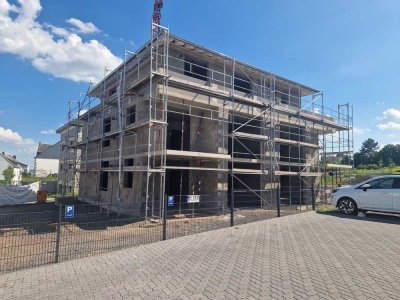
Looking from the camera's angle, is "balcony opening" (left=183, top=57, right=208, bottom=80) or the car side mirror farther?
"balcony opening" (left=183, top=57, right=208, bottom=80)

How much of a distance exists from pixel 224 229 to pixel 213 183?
493 centimetres

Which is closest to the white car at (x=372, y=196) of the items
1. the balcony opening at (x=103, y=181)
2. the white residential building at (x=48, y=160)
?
the balcony opening at (x=103, y=181)

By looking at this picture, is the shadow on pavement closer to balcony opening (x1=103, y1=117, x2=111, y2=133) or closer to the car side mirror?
the car side mirror

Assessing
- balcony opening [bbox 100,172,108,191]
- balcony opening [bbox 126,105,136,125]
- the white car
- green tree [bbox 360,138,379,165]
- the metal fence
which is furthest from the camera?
green tree [bbox 360,138,379,165]

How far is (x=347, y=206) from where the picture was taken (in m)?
12.6

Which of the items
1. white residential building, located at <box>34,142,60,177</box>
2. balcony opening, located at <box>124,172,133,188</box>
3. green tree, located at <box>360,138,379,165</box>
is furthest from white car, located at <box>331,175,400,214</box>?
green tree, located at <box>360,138,379,165</box>

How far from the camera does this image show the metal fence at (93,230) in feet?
22.4

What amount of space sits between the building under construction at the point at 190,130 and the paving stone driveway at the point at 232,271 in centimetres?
416

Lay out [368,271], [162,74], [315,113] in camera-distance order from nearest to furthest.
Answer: [368,271] < [162,74] < [315,113]

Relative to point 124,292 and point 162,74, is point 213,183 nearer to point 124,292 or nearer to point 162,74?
point 162,74

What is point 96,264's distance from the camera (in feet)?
20.4

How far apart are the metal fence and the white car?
8.14 feet

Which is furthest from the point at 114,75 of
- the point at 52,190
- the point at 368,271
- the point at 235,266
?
the point at 52,190

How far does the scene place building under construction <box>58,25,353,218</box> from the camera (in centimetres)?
1261
